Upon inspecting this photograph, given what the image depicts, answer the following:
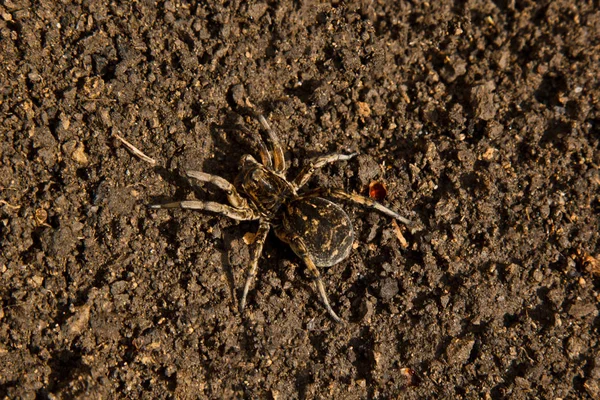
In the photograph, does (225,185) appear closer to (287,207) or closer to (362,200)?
(287,207)

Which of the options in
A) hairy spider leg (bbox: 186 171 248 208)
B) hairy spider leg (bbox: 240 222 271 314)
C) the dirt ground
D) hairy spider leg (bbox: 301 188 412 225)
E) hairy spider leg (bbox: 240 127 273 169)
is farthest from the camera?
hairy spider leg (bbox: 240 127 273 169)

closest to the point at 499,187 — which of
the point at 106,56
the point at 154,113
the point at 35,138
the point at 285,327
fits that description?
the point at 285,327

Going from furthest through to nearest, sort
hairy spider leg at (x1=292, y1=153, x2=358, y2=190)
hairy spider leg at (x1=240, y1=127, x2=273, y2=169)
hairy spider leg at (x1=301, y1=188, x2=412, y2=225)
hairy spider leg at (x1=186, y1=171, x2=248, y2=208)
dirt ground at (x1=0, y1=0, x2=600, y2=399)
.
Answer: hairy spider leg at (x1=240, y1=127, x2=273, y2=169), hairy spider leg at (x1=292, y1=153, x2=358, y2=190), hairy spider leg at (x1=301, y1=188, x2=412, y2=225), hairy spider leg at (x1=186, y1=171, x2=248, y2=208), dirt ground at (x1=0, y1=0, x2=600, y2=399)

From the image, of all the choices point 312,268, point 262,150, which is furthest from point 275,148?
point 312,268

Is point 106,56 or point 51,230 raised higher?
point 106,56

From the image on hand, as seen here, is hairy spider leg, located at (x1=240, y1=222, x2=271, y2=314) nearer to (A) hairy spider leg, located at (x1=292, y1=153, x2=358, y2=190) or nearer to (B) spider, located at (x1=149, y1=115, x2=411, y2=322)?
(B) spider, located at (x1=149, y1=115, x2=411, y2=322)

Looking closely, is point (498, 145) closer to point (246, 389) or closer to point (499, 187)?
point (499, 187)

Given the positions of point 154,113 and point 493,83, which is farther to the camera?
point 493,83

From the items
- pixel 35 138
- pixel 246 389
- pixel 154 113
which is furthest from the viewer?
pixel 154 113

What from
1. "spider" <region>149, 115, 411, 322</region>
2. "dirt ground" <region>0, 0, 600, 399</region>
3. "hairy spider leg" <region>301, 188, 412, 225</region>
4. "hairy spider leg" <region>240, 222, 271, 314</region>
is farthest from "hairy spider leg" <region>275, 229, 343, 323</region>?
"hairy spider leg" <region>301, 188, 412, 225</region>
